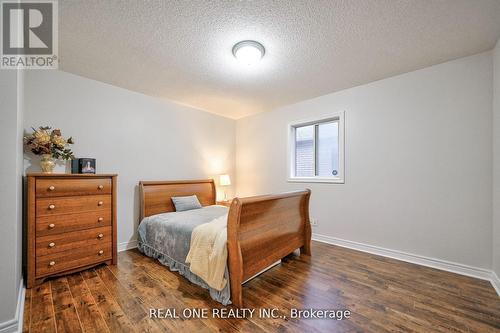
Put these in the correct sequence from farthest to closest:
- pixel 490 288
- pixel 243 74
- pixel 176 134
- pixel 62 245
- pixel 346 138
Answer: pixel 176 134
pixel 346 138
pixel 243 74
pixel 62 245
pixel 490 288

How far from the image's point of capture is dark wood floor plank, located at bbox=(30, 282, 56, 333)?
4.93ft

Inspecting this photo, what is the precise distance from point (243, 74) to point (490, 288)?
3551mm

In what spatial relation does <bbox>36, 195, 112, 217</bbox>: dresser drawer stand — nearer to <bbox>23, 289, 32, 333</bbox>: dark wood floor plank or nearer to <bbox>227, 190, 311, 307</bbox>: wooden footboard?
<bbox>23, 289, 32, 333</bbox>: dark wood floor plank

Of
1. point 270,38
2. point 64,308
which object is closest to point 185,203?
point 64,308

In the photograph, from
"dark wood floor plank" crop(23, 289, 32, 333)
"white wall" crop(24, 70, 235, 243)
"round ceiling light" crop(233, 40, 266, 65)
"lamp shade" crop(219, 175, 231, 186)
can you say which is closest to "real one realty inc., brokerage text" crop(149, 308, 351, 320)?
"dark wood floor plank" crop(23, 289, 32, 333)

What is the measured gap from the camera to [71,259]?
2.27m

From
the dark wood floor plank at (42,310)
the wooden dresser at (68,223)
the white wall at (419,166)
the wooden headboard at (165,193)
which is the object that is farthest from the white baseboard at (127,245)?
the white wall at (419,166)

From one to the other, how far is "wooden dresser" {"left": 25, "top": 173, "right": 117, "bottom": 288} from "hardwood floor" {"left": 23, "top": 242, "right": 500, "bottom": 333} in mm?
169

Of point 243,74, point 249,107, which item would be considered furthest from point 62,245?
point 249,107

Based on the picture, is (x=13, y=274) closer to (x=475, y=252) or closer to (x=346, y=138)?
(x=346, y=138)

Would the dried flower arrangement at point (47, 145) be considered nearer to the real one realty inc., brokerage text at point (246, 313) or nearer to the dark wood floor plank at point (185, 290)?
the dark wood floor plank at point (185, 290)

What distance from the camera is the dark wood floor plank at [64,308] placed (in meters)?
1.51

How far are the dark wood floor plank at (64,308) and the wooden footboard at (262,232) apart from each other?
1.20m

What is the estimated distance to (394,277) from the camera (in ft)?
7.42
